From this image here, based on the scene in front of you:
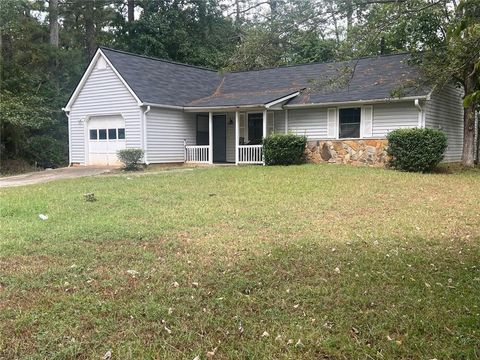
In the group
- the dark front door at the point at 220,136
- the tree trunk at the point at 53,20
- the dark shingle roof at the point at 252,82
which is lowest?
the dark front door at the point at 220,136

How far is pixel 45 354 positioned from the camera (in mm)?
3361

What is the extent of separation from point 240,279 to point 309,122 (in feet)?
48.9

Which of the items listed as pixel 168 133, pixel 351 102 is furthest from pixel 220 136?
pixel 351 102

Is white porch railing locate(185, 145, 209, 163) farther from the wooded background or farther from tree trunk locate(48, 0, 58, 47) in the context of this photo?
tree trunk locate(48, 0, 58, 47)

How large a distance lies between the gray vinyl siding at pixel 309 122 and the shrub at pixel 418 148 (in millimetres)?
3693

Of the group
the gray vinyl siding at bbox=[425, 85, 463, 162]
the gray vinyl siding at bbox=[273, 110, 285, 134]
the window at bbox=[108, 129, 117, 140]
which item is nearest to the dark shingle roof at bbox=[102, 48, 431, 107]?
the gray vinyl siding at bbox=[273, 110, 285, 134]

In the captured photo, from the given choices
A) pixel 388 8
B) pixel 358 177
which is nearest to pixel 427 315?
pixel 388 8

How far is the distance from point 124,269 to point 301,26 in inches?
165

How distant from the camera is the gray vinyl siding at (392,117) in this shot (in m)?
16.9

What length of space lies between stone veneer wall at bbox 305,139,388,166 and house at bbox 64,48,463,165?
0.04 m

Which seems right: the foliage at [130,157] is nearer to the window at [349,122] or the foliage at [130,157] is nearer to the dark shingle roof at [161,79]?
the dark shingle roof at [161,79]

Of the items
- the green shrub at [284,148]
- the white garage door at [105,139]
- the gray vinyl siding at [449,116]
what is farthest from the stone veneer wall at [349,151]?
the white garage door at [105,139]

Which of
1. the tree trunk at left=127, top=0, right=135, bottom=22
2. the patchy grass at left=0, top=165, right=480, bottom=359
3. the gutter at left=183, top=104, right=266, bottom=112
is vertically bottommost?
the patchy grass at left=0, top=165, right=480, bottom=359

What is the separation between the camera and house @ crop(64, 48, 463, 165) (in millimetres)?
17422
